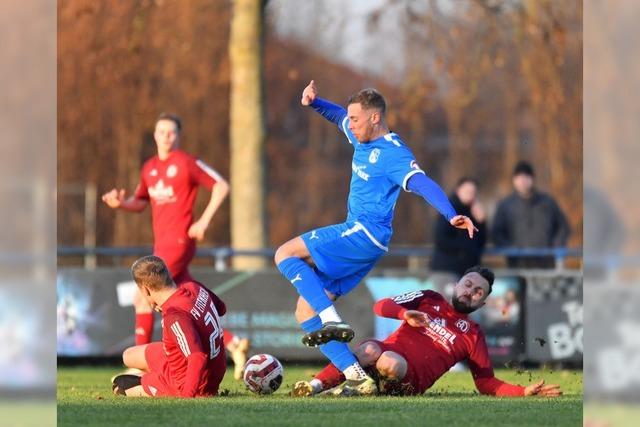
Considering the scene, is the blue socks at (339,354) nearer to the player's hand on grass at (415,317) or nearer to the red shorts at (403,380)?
the red shorts at (403,380)

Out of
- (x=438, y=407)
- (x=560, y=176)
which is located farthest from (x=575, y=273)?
(x=560, y=176)

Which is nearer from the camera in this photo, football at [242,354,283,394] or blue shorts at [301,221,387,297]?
blue shorts at [301,221,387,297]

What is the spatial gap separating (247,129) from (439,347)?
1147 centimetres

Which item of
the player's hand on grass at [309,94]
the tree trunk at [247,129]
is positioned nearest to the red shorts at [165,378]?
the player's hand on grass at [309,94]

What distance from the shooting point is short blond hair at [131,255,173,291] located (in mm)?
7297

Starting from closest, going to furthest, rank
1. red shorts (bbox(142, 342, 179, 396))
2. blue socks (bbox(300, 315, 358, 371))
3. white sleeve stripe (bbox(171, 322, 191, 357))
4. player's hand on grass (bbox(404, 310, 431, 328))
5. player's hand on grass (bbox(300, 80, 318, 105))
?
white sleeve stripe (bbox(171, 322, 191, 357)), player's hand on grass (bbox(404, 310, 431, 328)), blue socks (bbox(300, 315, 358, 371)), red shorts (bbox(142, 342, 179, 396)), player's hand on grass (bbox(300, 80, 318, 105))

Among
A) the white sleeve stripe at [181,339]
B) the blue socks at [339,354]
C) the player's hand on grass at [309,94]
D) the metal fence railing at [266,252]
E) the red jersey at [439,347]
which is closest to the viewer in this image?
the white sleeve stripe at [181,339]

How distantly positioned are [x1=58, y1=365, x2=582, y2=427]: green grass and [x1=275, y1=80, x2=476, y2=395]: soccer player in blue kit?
0.49 meters

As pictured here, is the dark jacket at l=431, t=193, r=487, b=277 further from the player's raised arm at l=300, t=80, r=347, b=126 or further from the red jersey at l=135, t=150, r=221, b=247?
the player's raised arm at l=300, t=80, r=347, b=126

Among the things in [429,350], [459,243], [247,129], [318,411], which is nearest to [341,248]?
Result: [429,350]

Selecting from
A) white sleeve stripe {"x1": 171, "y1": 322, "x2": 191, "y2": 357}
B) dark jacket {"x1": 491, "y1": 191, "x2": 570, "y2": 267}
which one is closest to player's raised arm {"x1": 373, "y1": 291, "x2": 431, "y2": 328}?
white sleeve stripe {"x1": 171, "y1": 322, "x2": 191, "y2": 357}

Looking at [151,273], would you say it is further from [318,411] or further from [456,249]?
[456,249]

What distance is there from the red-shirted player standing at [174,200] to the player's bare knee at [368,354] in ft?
9.34

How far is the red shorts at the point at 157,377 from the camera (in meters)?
7.45
